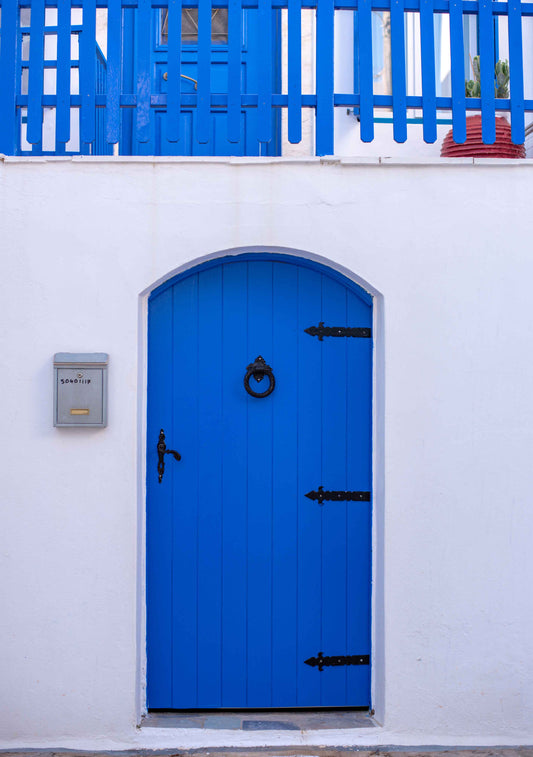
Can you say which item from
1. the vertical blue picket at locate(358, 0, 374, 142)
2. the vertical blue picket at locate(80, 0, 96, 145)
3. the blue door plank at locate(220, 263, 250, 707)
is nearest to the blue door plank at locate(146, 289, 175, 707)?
the blue door plank at locate(220, 263, 250, 707)

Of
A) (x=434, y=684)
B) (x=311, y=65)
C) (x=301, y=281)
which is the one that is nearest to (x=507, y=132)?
(x=301, y=281)

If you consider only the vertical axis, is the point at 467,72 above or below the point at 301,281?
above

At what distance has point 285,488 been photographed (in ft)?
11.9

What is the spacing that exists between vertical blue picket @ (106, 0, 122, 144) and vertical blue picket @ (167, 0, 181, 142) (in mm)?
265

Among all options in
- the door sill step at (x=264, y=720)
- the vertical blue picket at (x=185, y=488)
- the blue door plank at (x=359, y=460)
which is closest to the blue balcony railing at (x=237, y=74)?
the vertical blue picket at (x=185, y=488)

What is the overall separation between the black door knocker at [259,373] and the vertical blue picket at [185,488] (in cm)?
28

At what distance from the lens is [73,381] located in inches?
133

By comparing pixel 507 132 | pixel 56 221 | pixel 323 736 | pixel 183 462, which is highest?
pixel 507 132

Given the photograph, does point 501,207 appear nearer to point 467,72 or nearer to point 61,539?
point 467,72

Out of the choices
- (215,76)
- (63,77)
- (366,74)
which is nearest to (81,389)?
(63,77)

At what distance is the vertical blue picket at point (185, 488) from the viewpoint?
361 cm

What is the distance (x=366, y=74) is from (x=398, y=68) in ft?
0.55

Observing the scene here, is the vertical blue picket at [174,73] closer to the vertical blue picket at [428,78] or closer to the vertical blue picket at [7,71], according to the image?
the vertical blue picket at [7,71]

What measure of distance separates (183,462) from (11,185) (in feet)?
5.52
